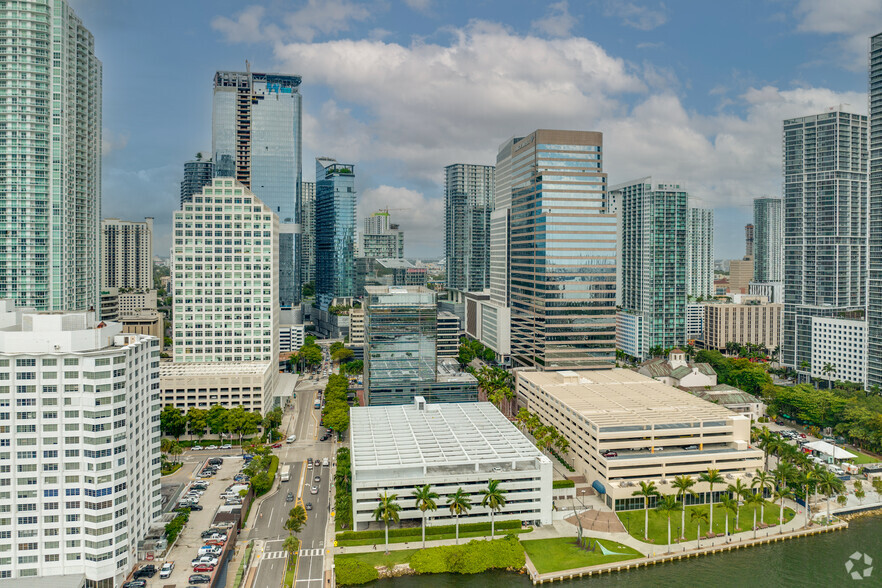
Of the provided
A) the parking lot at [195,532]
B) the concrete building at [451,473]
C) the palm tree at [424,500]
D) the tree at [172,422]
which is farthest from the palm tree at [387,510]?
the tree at [172,422]

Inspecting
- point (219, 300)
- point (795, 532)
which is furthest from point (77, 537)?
point (795, 532)

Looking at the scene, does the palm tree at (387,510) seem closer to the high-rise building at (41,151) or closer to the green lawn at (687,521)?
the green lawn at (687,521)

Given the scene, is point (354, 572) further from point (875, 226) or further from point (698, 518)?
point (875, 226)

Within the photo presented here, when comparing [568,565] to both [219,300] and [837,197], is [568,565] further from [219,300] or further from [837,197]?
[837,197]

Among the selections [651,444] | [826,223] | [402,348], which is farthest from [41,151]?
[826,223]

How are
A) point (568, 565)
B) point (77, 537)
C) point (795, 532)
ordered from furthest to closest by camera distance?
point (795, 532) → point (568, 565) → point (77, 537)
